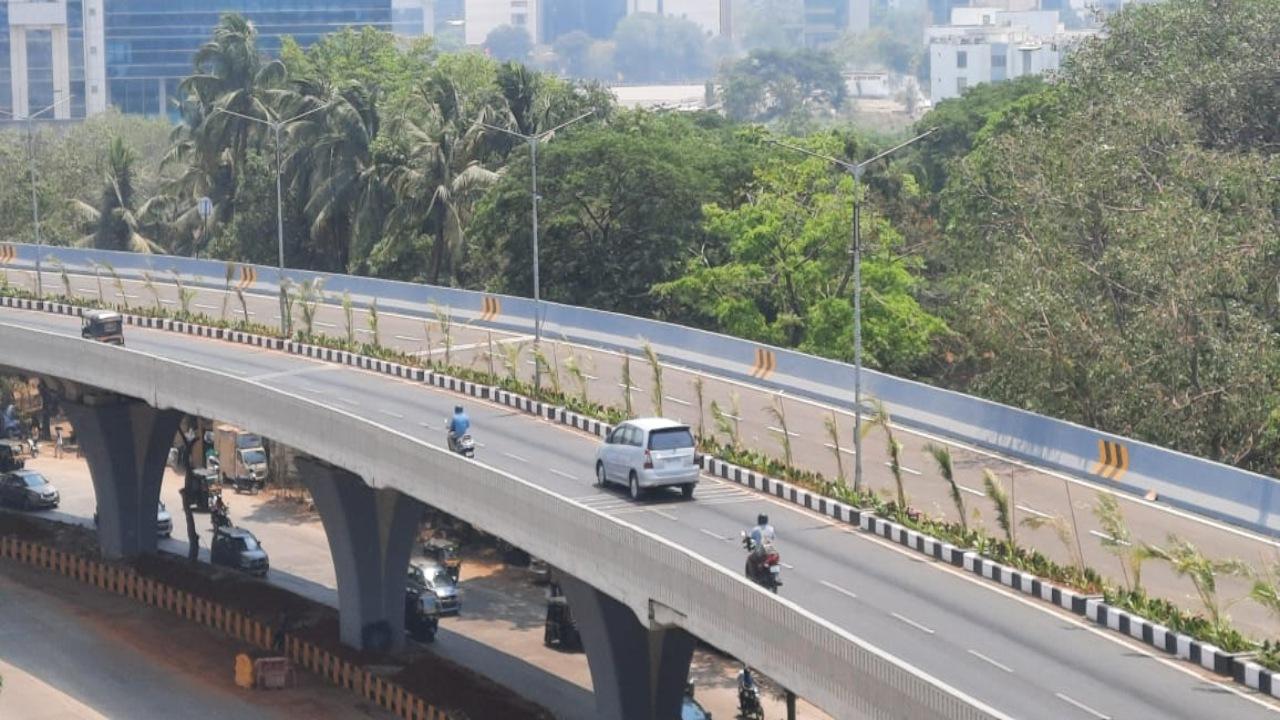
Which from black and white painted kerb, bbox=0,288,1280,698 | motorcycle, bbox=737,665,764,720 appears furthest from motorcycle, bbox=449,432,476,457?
motorcycle, bbox=737,665,764,720

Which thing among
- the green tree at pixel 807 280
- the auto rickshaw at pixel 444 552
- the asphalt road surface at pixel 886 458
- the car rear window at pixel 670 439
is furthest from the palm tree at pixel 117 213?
the car rear window at pixel 670 439

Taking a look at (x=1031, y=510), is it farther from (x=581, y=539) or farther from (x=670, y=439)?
(x=581, y=539)

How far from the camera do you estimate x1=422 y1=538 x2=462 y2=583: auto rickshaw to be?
6631 centimetres

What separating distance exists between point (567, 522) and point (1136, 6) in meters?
49.3

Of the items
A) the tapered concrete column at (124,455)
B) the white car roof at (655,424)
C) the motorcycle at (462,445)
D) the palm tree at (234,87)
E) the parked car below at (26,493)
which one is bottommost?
the parked car below at (26,493)

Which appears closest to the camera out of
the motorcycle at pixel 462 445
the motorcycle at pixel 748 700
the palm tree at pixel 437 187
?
the motorcycle at pixel 462 445

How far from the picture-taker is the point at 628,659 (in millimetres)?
41125

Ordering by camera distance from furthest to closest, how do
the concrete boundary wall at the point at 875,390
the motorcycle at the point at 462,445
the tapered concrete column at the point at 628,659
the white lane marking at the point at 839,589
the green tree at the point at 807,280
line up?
the green tree at the point at 807,280 → the motorcycle at the point at 462,445 → the concrete boundary wall at the point at 875,390 → the tapered concrete column at the point at 628,659 → the white lane marking at the point at 839,589

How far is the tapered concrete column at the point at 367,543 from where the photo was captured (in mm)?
54031

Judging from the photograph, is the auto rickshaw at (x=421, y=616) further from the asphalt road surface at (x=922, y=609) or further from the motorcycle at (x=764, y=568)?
the motorcycle at (x=764, y=568)

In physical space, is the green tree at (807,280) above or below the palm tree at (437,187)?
below

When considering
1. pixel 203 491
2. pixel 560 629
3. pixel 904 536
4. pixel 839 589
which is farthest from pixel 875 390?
pixel 203 491

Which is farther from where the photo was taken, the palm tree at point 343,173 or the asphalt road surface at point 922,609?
the palm tree at point 343,173

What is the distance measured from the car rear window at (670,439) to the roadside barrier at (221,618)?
8980 millimetres
